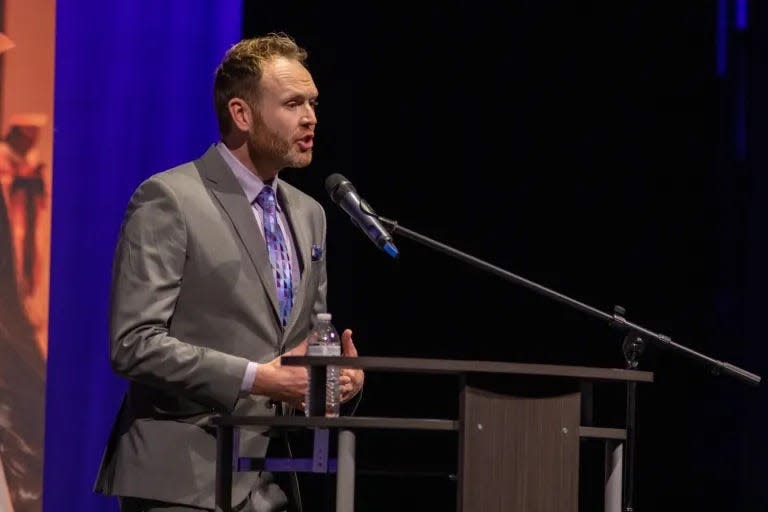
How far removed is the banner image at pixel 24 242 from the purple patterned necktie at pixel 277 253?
1049 millimetres

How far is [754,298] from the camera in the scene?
4633mm

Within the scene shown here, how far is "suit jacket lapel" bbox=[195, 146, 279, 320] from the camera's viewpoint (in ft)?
9.21

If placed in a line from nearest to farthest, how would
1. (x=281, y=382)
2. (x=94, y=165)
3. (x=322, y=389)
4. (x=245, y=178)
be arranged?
(x=322, y=389), (x=281, y=382), (x=245, y=178), (x=94, y=165)

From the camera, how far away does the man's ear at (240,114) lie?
9.95ft

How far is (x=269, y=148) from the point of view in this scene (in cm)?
300

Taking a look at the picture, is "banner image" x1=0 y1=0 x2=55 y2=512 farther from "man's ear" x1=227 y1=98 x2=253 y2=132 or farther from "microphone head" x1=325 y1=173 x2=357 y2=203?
"microphone head" x1=325 y1=173 x2=357 y2=203

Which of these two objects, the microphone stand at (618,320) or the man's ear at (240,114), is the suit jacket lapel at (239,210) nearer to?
the man's ear at (240,114)

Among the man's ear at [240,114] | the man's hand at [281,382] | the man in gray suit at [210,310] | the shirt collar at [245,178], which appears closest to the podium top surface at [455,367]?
the man's hand at [281,382]

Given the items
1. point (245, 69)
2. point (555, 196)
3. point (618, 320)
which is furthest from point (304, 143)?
point (555, 196)

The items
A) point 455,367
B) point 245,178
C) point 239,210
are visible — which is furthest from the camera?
point 245,178

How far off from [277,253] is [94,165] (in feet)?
3.83

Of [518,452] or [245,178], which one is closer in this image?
[518,452]

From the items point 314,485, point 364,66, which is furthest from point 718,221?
point 314,485

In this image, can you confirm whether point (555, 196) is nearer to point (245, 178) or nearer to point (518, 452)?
point (245, 178)
